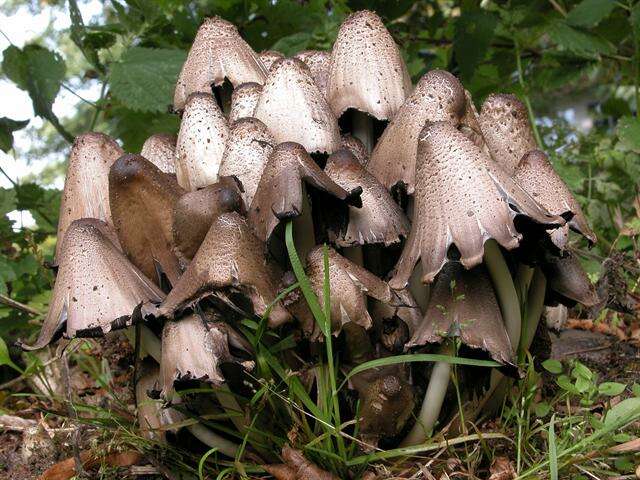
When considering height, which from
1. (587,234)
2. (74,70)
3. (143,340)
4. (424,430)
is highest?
(587,234)

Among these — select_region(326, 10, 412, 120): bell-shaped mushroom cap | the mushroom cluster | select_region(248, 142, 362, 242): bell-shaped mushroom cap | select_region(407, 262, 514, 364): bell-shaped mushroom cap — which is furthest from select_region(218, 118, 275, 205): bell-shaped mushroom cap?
select_region(407, 262, 514, 364): bell-shaped mushroom cap

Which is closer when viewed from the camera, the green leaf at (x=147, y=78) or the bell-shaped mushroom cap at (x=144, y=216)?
the bell-shaped mushroom cap at (x=144, y=216)

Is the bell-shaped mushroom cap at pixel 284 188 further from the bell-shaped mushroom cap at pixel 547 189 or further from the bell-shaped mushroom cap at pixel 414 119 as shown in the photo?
the bell-shaped mushroom cap at pixel 547 189

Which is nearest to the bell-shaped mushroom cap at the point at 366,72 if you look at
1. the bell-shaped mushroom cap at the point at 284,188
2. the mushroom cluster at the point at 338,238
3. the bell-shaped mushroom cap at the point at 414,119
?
the mushroom cluster at the point at 338,238

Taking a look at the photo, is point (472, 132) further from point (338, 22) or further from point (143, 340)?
point (338, 22)

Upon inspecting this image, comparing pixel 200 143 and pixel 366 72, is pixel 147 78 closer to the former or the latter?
pixel 200 143

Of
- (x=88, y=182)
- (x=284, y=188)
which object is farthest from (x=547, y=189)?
(x=88, y=182)

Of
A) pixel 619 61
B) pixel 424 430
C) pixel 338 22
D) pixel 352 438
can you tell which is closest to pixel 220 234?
pixel 352 438
